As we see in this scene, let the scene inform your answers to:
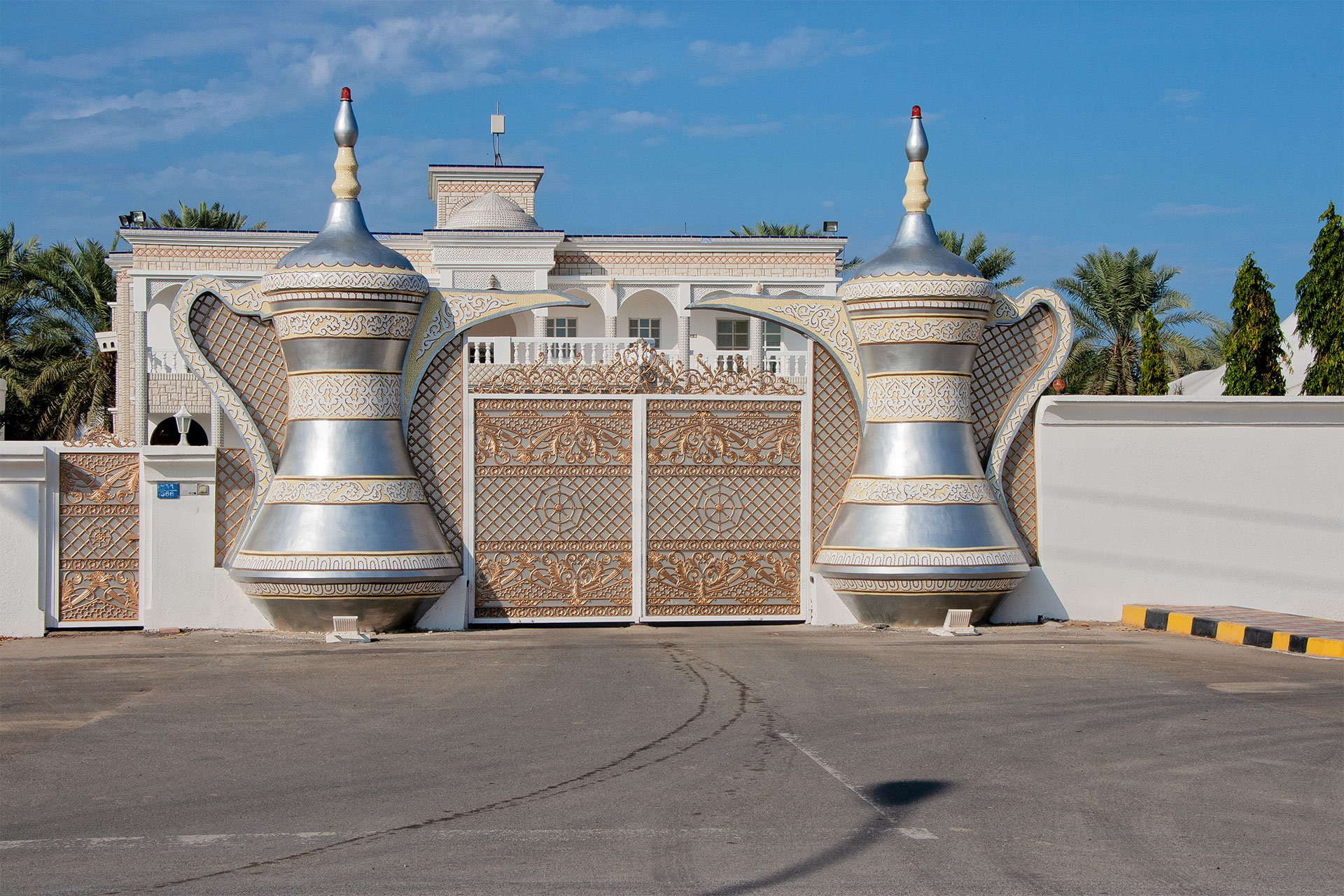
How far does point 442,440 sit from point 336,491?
0.97 meters

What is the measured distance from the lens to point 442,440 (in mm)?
10156

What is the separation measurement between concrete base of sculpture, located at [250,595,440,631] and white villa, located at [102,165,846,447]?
33.5 feet

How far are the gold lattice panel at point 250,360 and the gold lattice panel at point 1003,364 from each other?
216 inches

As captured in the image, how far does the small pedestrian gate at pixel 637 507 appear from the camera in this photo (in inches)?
401

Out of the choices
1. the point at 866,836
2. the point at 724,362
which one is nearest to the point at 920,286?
the point at 724,362

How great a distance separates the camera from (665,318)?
22.2 m

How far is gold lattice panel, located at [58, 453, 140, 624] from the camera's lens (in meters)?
9.88

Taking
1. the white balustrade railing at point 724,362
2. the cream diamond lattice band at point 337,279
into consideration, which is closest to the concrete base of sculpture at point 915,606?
the white balustrade railing at point 724,362

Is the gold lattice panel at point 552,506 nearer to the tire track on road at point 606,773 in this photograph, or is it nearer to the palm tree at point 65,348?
the tire track on road at point 606,773

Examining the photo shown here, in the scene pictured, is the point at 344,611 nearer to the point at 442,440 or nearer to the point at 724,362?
the point at 442,440

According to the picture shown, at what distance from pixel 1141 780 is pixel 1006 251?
23.6 meters

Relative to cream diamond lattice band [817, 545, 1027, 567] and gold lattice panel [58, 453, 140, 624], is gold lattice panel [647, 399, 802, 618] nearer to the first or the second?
cream diamond lattice band [817, 545, 1027, 567]

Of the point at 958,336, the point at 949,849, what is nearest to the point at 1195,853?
the point at 949,849

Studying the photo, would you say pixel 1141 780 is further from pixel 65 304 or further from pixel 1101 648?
pixel 65 304
